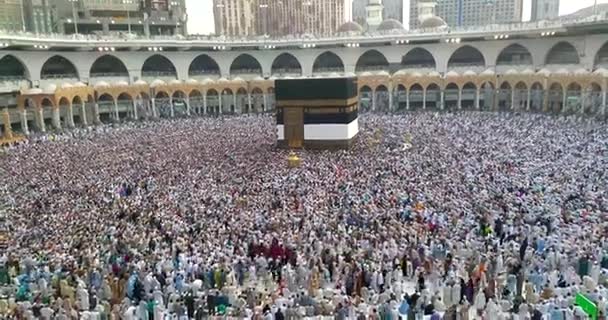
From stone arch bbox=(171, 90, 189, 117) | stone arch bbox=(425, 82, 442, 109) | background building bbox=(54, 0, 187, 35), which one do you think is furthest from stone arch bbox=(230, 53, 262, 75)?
stone arch bbox=(425, 82, 442, 109)

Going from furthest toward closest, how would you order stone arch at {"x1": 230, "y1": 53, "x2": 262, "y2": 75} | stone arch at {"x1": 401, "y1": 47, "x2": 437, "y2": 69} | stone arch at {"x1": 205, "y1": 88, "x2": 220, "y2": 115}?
stone arch at {"x1": 230, "y1": 53, "x2": 262, "y2": 75} → stone arch at {"x1": 401, "y1": 47, "x2": 437, "y2": 69} → stone arch at {"x1": 205, "y1": 88, "x2": 220, "y2": 115}

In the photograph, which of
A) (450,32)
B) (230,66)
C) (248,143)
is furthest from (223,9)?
(248,143)

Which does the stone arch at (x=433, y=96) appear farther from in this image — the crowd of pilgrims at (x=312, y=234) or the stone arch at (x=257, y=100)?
the crowd of pilgrims at (x=312, y=234)

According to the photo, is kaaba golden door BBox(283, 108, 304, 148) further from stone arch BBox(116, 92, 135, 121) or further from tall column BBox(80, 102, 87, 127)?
stone arch BBox(116, 92, 135, 121)

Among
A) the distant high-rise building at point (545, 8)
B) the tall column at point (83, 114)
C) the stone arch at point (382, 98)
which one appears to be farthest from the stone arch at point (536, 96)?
the distant high-rise building at point (545, 8)

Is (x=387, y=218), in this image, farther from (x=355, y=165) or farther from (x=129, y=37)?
(x=129, y=37)

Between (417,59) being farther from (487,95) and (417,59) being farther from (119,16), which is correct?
(119,16)

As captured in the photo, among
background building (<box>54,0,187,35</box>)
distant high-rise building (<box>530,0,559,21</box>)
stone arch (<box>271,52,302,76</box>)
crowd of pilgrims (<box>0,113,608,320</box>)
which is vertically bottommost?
crowd of pilgrims (<box>0,113,608,320</box>)

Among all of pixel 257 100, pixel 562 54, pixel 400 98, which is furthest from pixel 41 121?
pixel 562 54
